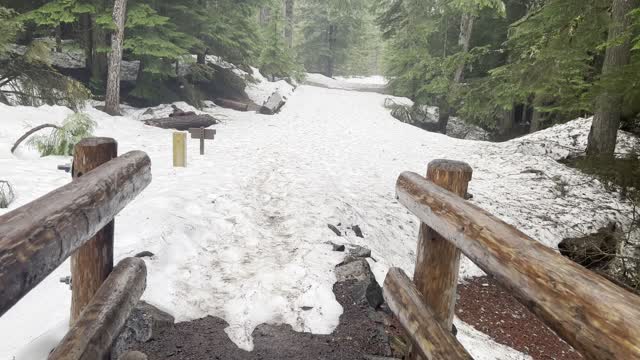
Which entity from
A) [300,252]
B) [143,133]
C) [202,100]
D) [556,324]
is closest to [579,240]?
[300,252]

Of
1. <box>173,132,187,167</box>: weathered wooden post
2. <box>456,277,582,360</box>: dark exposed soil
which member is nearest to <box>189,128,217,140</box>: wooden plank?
<box>173,132,187,167</box>: weathered wooden post

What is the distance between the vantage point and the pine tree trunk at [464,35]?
64.1 feet

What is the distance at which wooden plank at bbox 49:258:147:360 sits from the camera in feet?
8.61

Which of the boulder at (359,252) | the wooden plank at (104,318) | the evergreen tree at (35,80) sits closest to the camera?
the wooden plank at (104,318)

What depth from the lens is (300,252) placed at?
630 cm

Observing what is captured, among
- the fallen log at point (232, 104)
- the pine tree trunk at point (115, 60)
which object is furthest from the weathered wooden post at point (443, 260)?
the fallen log at point (232, 104)

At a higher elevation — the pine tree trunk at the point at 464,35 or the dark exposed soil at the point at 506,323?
the pine tree trunk at the point at 464,35

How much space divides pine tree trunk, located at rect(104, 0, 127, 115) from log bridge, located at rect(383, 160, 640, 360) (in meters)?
13.3

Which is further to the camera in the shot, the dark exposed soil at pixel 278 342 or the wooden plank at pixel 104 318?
the dark exposed soil at pixel 278 342

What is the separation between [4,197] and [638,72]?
33.6 ft

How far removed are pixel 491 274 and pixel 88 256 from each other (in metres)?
2.86

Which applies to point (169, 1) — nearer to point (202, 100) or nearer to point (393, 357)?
point (202, 100)

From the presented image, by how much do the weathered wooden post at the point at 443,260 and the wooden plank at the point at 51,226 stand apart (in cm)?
261

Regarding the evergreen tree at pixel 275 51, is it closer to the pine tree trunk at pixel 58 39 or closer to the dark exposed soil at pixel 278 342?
the pine tree trunk at pixel 58 39
